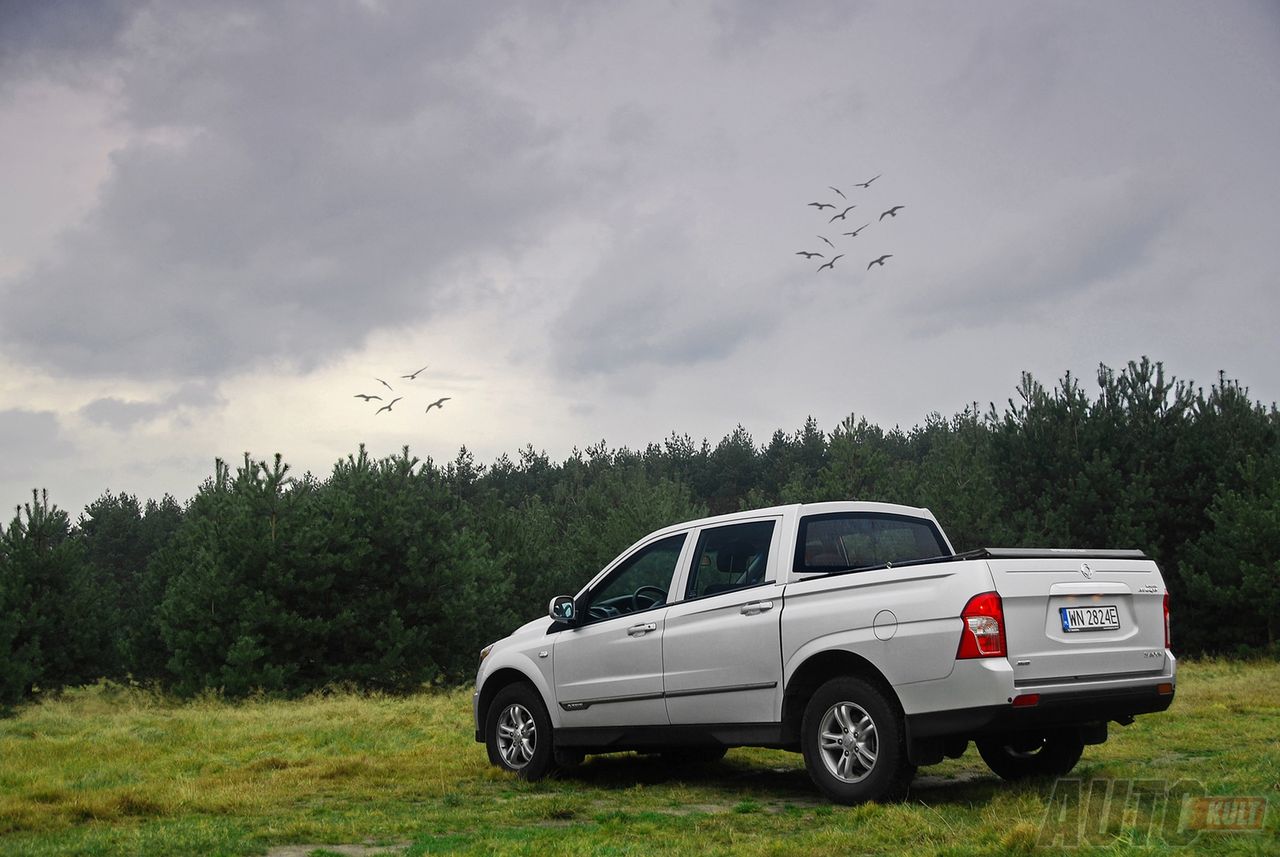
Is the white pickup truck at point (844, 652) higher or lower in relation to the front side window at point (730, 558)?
lower

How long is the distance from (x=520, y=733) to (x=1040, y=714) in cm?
427

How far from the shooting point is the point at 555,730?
28.0ft

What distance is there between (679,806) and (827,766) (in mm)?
1065

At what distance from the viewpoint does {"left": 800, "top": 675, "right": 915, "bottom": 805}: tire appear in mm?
6410

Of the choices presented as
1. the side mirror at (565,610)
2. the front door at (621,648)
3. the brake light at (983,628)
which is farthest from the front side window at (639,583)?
the brake light at (983,628)

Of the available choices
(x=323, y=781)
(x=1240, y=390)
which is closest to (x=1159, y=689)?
(x=323, y=781)

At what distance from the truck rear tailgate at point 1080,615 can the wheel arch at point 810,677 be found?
37.8 inches

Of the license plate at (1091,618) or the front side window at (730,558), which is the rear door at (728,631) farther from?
the license plate at (1091,618)

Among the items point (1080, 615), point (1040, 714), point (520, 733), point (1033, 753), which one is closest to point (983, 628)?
point (1040, 714)

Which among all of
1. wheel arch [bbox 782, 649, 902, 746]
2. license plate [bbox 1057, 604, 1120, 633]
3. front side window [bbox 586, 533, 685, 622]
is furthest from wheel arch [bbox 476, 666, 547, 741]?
license plate [bbox 1057, 604, 1120, 633]

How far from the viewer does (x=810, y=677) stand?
702 cm

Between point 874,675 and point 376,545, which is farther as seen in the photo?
point 376,545

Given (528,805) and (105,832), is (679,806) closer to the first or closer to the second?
(528,805)

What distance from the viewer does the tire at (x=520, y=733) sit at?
858cm
